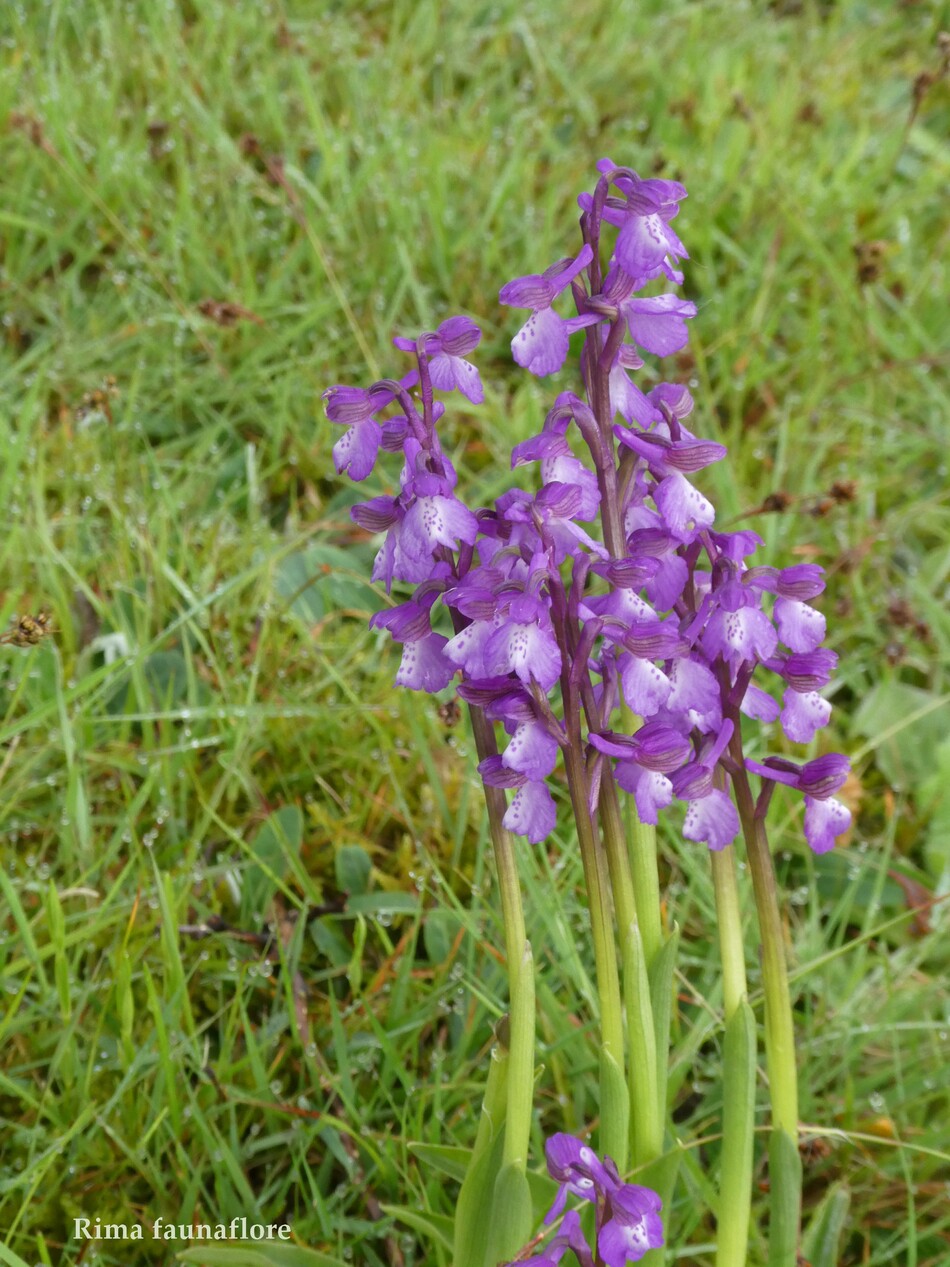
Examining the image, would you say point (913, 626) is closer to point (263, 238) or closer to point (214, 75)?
point (263, 238)

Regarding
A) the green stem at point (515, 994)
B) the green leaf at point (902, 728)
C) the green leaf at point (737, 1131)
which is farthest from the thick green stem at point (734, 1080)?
the green leaf at point (902, 728)

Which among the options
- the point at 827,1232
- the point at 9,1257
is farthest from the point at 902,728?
the point at 9,1257

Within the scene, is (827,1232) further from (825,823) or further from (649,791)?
(649,791)

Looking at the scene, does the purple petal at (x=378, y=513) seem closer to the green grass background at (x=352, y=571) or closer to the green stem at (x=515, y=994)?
the green stem at (x=515, y=994)

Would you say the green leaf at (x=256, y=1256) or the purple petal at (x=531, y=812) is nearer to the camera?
the purple petal at (x=531, y=812)

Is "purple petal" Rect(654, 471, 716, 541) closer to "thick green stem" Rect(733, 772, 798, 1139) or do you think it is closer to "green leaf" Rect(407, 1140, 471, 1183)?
"thick green stem" Rect(733, 772, 798, 1139)

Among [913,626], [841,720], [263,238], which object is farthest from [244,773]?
[263,238]
